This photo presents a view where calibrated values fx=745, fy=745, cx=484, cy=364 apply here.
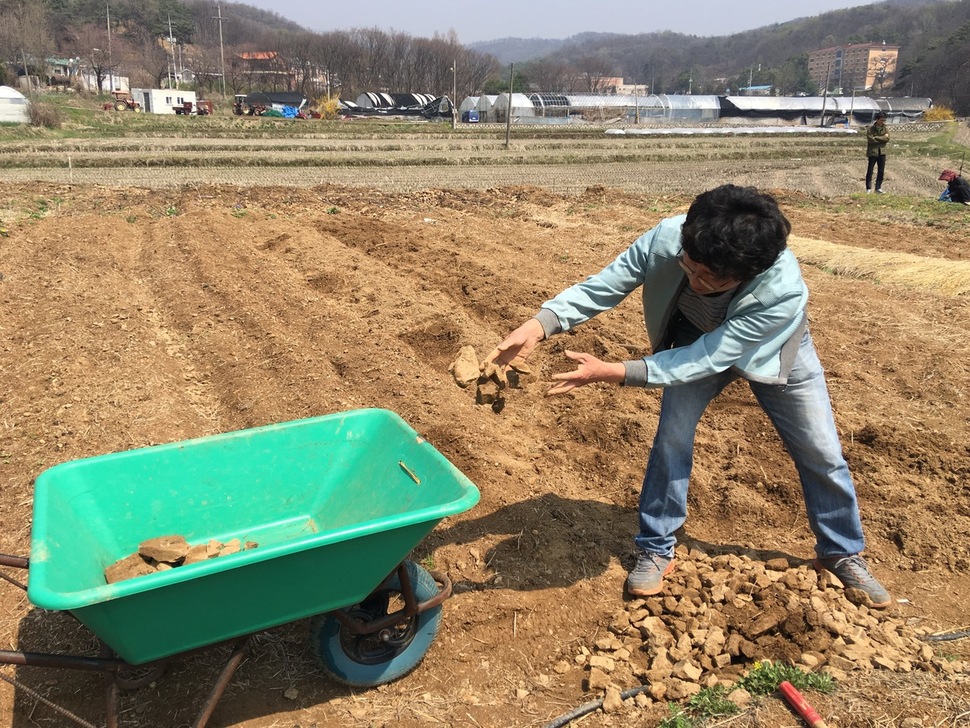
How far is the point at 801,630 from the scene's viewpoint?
284 cm

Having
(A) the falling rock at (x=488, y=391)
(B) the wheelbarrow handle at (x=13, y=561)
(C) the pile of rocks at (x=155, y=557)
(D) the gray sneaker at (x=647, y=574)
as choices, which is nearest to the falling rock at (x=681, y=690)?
(D) the gray sneaker at (x=647, y=574)

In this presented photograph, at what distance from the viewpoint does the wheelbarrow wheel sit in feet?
8.80

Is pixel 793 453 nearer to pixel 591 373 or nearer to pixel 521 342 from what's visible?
pixel 591 373

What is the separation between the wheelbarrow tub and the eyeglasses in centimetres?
105

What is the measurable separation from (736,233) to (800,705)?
1.54 metres

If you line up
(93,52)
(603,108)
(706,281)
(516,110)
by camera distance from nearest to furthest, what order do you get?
1. (706,281)
2. (516,110)
3. (603,108)
4. (93,52)

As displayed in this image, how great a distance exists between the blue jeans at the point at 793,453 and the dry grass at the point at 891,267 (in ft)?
17.0

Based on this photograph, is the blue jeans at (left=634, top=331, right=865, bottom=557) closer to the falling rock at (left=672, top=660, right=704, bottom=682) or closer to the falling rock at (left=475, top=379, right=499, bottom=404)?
the falling rock at (left=672, top=660, right=704, bottom=682)

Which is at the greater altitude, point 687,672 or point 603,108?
point 603,108

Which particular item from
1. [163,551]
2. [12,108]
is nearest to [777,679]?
[163,551]

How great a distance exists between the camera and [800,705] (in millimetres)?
2422

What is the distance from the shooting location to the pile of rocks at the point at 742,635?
2.70 m

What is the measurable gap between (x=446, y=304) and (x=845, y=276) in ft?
14.9

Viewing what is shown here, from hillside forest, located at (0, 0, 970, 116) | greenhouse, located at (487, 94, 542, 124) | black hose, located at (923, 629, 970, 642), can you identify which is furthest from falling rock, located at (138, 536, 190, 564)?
greenhouse, located at (487, 94, 542, 124)
